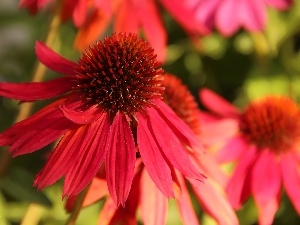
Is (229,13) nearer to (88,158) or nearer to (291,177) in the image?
(291,177)

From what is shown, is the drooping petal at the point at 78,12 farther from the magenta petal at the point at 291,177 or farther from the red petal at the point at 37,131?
the magenta petal at the point at 291,177

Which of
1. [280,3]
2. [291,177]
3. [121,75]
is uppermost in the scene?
[121,75]

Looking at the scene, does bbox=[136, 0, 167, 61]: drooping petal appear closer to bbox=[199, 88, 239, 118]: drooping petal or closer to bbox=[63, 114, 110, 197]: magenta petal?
bbox=[199, 88, 239, 118]: drooping petal

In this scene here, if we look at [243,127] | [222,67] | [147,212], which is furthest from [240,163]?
[222,67]

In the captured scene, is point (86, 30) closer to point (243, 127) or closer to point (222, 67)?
point (243, 127)

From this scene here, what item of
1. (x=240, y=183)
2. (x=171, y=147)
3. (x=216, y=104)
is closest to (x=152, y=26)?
(x=216, y=104)
